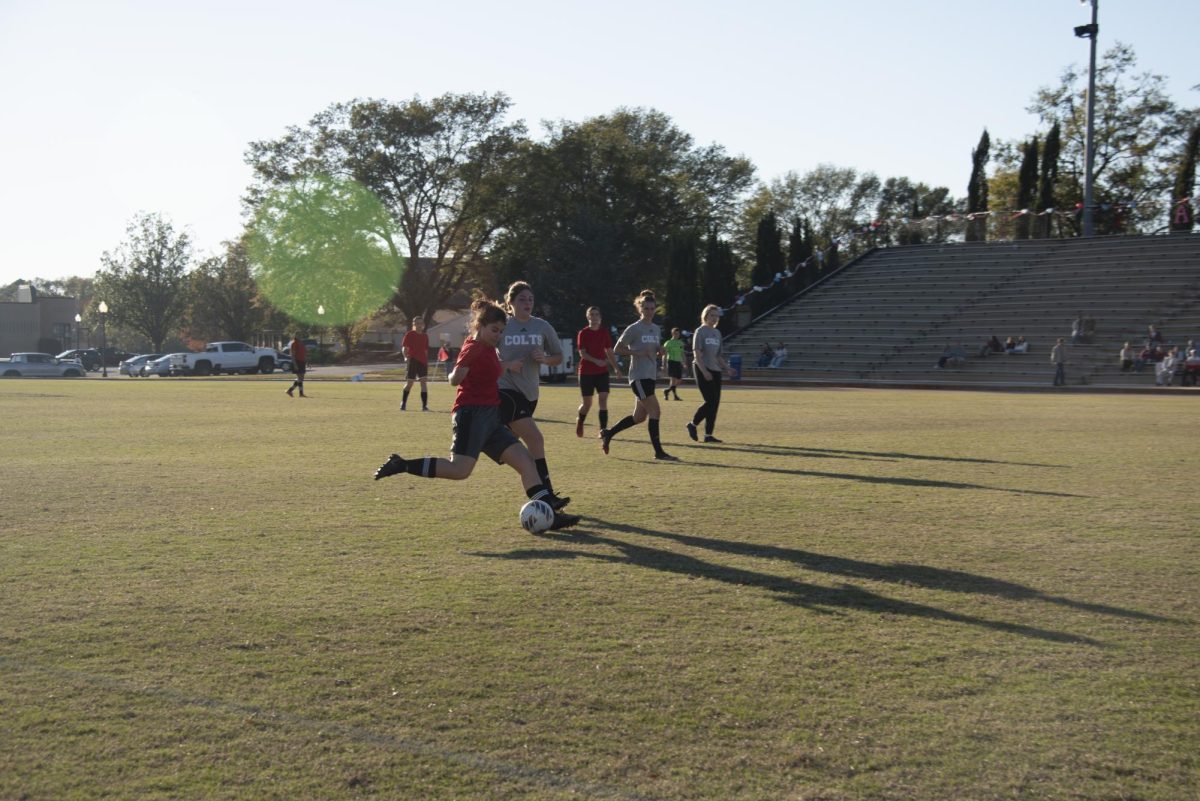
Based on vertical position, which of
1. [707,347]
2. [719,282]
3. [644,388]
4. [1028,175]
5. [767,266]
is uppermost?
[1028,175]

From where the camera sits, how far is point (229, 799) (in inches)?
141

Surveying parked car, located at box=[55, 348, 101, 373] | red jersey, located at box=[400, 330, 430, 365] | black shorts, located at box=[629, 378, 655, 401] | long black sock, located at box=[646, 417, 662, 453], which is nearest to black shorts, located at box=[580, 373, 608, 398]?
black shorts, located at box=[629, 378, 655, 401]

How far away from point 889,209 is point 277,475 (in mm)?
104111

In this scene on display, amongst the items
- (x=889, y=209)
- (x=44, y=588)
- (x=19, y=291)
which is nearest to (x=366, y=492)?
(x=44, y=588)

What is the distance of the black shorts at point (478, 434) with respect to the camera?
8539 mm

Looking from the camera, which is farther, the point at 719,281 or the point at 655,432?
the point at 719,281

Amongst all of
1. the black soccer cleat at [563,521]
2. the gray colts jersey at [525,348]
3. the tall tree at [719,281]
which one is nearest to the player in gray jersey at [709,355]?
the gray colts jersey at [525,348]

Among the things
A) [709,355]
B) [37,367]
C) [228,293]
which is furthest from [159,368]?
[709,355]

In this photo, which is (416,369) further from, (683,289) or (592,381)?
(683,289)

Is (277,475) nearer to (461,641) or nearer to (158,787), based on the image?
(461,641)

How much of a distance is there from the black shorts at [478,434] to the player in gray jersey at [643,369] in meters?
5.42

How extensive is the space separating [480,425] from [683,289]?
49918mm

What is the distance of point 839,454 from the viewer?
47.5 ft

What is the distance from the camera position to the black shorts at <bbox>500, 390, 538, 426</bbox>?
9.83 m
